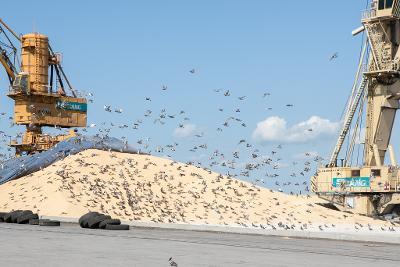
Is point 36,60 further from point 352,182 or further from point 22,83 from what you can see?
point 352,182

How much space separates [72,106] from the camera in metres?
74.9

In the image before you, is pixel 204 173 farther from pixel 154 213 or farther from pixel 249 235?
pixel 249 235

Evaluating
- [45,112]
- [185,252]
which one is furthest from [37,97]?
[185,252]

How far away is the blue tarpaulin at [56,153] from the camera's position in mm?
53656

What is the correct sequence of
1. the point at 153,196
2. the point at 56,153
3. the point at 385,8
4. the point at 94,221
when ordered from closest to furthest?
the point at 94,221 → the point at 153,196 → the point at 56,153 → the point at 385,8

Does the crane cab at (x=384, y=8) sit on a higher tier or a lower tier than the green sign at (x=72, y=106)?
higher

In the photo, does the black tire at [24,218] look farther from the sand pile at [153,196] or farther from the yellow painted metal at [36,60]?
the yellow painted metal at [36,60]

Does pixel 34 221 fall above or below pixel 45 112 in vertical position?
below

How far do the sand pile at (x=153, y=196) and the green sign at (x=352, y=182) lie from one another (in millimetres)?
7017

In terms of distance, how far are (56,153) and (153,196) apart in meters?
11.8

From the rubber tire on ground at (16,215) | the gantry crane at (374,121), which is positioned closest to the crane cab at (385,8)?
the gantry crane at (374,121)

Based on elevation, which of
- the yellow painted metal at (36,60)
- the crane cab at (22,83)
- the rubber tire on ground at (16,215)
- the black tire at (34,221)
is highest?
the yellow painted metal at (36,60)

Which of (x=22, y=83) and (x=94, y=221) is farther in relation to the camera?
(x=22, y=83)

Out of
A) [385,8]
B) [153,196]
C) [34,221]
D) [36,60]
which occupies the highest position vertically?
[385,8]
